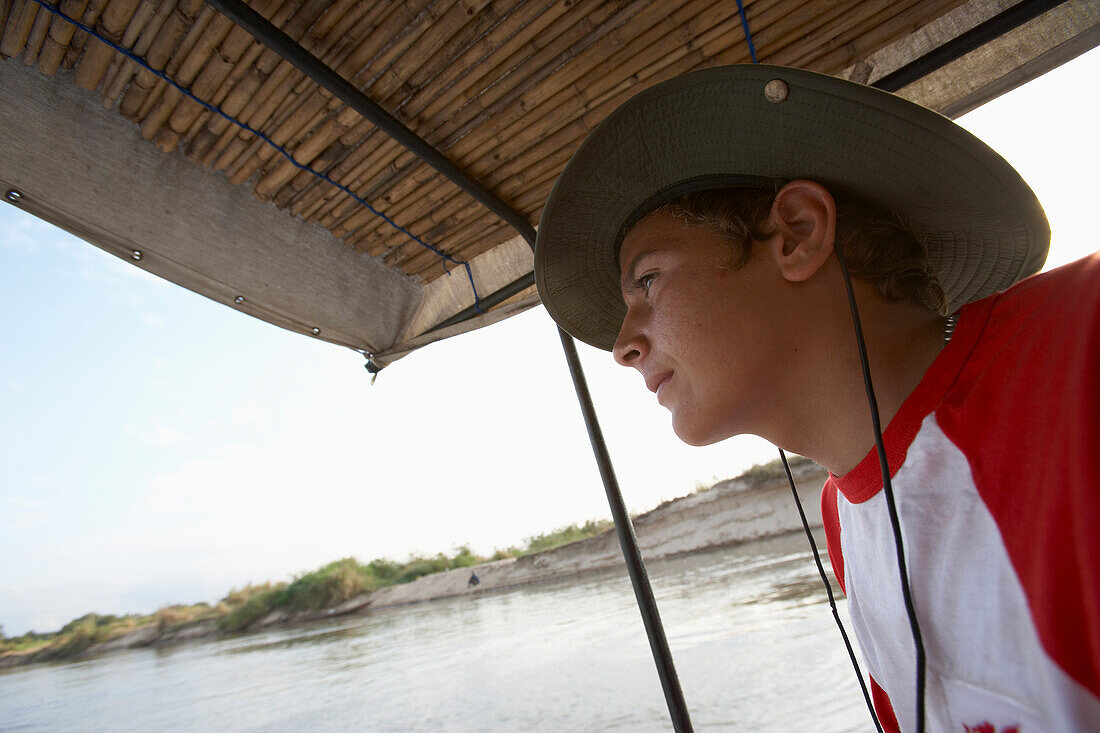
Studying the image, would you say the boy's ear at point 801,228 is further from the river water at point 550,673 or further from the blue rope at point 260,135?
the river water at point 550,673

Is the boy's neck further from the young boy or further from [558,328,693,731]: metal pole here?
[558,328,693,731]: metal pole

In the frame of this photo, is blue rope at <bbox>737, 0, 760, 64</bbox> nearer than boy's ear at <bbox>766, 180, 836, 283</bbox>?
No

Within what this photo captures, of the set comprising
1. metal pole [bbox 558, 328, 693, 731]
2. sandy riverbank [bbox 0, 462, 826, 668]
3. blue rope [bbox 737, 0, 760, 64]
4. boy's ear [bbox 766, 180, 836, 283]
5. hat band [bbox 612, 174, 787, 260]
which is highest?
blue rope [bbox 737, 0, 760, 64]

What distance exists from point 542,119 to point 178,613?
69.6ft

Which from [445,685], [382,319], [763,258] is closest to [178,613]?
[445,685]

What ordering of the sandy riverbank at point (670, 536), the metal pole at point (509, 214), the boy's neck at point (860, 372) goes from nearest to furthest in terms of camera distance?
the boy's neck at point (860, 372)
the metal pole at point (509, 214)
the sandy riverbank at point (670, 536)

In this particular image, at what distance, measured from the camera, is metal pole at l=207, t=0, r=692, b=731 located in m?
1.01

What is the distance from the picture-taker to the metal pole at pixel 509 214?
101 cm

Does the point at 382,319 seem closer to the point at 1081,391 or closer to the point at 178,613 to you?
the point at 1081,391

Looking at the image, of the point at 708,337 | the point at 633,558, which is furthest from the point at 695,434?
the point at 633,558

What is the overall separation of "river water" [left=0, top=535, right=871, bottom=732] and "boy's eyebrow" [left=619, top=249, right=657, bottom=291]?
2.30m

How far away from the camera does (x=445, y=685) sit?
448 cm

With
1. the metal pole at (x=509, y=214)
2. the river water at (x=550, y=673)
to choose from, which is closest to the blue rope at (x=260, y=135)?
the metal pole at (x=509, y=214)

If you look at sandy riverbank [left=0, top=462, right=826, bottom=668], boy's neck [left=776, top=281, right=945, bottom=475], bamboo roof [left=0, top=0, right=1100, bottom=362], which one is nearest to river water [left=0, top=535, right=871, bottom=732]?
sandy riverbank [left=0, top=462, right=826, bottom=668]
